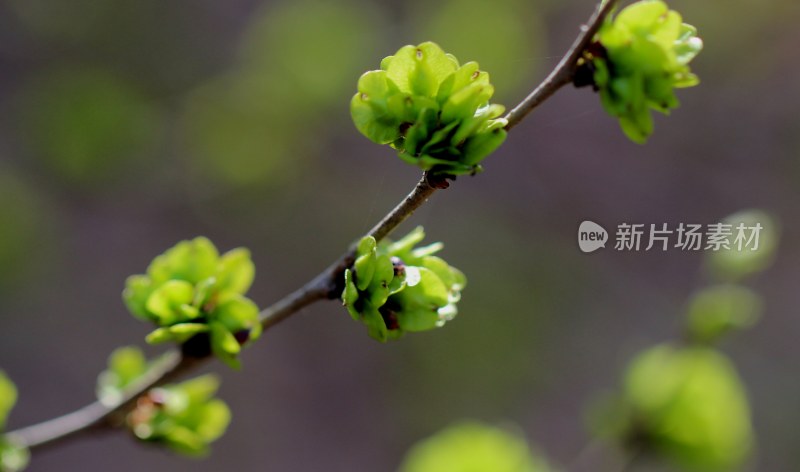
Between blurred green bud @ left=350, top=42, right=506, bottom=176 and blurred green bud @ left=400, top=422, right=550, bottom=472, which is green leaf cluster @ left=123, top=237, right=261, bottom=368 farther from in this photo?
blurred green bud @ left=400, top=422, right=550, bottom=472

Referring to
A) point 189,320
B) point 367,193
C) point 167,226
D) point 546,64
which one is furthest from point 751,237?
point 167,226

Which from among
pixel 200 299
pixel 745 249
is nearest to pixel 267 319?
Answer: pixel 200 299

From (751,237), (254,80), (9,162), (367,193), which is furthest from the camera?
(367,193)

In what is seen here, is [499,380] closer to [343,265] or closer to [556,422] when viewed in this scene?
[556,422]

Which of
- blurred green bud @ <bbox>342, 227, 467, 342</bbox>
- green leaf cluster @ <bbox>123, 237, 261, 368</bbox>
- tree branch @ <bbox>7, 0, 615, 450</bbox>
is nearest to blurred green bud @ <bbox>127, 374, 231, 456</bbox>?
tree branch @ <bbox>7, 0, 615, 450</bbox>

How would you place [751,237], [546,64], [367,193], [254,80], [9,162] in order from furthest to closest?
[546,64]
[367,193]
[9,162]
[254,80]
[751,237]

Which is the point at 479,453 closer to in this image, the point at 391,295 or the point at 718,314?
the point at 718,314
